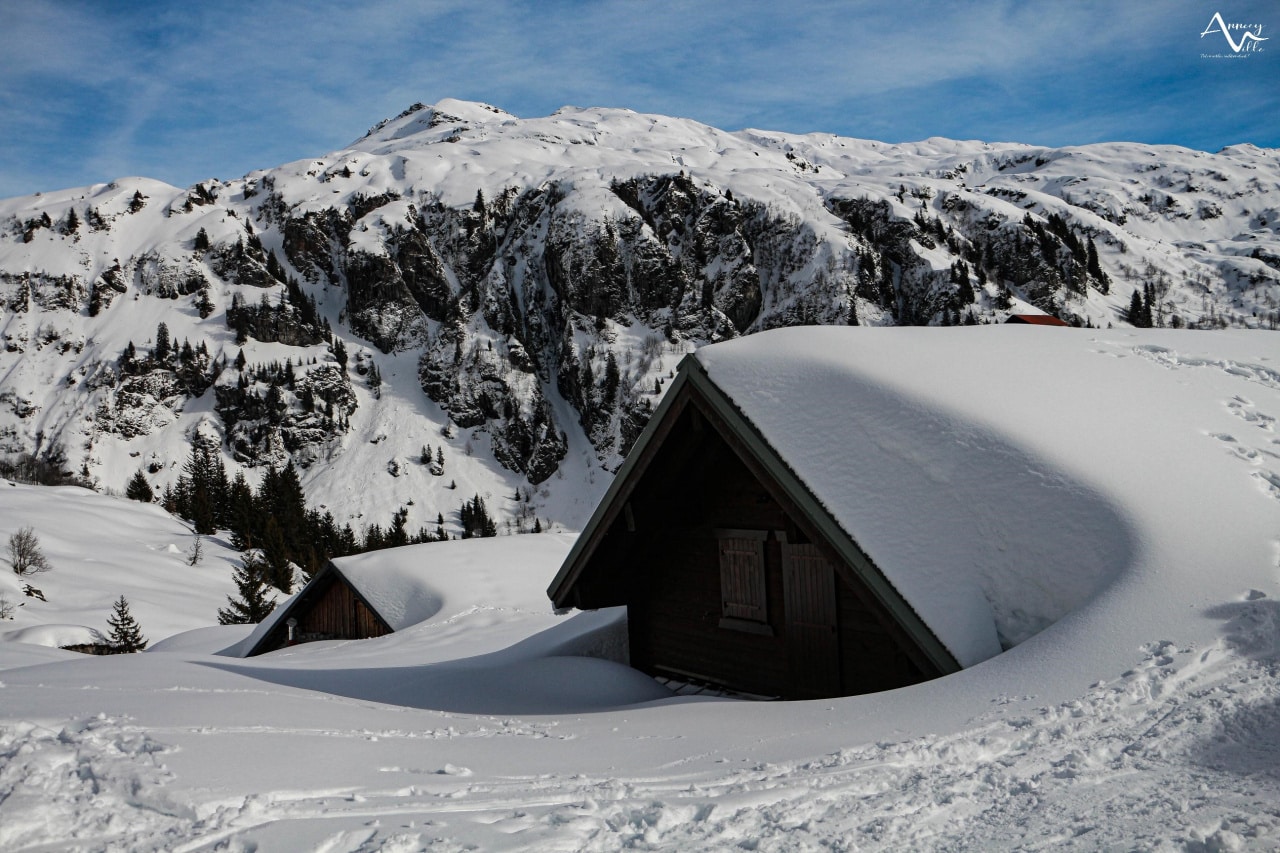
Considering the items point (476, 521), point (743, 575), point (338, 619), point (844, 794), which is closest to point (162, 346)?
point (476, 521)

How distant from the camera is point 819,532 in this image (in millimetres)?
6938

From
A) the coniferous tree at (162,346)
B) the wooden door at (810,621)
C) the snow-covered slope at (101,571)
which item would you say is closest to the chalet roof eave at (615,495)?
the wooden door at (810,621)

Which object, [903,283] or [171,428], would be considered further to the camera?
[903,283]

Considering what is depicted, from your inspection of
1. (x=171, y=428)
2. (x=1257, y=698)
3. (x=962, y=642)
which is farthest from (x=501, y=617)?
(x=171, y=428)

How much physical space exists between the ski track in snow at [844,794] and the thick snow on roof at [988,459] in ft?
3.33

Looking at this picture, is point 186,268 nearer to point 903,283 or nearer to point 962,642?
point 903,283

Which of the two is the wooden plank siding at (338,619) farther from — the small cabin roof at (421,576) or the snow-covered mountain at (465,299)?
the snow-covered mountain at (465,299)

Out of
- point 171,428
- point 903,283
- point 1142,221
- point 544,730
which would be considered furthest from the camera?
point 1142,221

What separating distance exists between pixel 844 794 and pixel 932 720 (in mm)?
1201

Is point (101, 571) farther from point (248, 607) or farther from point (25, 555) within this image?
point (248, 607)

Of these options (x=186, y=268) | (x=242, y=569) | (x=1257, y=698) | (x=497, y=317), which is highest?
(x=186, y=268)

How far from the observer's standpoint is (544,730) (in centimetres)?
683

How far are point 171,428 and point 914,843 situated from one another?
11470cm

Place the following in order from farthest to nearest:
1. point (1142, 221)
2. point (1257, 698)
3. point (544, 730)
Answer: point (1142, 221), point (544, 730), point (1257, 698)
